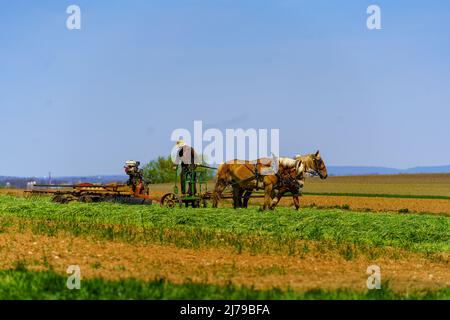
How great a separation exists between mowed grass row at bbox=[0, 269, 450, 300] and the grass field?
18 millimetres

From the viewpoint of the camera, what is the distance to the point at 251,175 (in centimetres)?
2702

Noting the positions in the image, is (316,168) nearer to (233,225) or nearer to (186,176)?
(186,176)

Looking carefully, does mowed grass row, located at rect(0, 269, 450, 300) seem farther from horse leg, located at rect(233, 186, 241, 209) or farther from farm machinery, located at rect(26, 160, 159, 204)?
farm machinery, located at rect(26, 160, 159, 204)

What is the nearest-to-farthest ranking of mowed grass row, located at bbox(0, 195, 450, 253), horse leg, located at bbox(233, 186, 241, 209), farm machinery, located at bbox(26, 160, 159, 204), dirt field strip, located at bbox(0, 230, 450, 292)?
dirt field strip, located at bbox(0, 230, 450, 292), mowed grass row, located at bbox(0, 195, 450, 253), horse leg, located at bbox(233, 186, 241, 209), farm machinery, located at bbox(26, 160, 159, 204)

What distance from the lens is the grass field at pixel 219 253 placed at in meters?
10.4

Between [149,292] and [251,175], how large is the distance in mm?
17447

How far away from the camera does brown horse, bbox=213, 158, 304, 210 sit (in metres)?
25.7

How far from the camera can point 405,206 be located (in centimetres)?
3675

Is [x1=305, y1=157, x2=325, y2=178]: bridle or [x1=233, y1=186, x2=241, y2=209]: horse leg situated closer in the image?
[x1=305, y1=157, x2=325, y2=178]: bridle

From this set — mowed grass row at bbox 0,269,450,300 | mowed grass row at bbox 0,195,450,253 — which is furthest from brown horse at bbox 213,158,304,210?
mowed grass row at bbox 0,269,450,300

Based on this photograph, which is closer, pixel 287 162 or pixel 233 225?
pixel 233 225

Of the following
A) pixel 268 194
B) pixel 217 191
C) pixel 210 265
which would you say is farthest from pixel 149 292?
pixel 217 191

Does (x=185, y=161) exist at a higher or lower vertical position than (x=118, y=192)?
higher

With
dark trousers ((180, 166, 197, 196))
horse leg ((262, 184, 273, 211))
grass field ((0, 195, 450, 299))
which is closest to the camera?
grass field ((0, 195, 450, 299))
